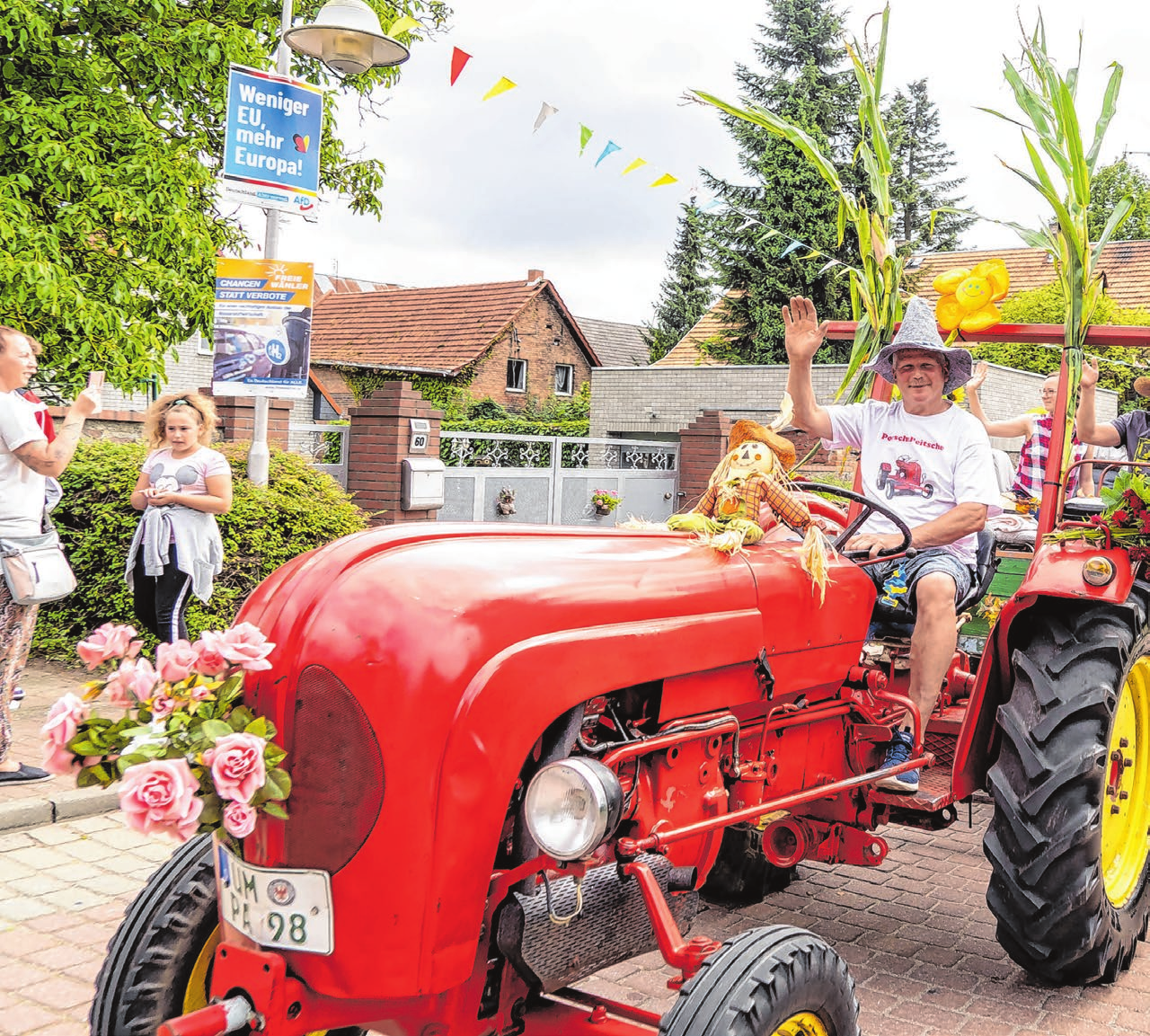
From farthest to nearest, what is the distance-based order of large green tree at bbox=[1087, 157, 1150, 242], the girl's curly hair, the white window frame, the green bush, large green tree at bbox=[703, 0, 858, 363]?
1. the white window frame
2. large green tree at bbox=[1087, 157, 1150, 242]
3. large green tree at bbox=[703, 0, 858, 363]
4. the green bush
5. the girl's curly hair

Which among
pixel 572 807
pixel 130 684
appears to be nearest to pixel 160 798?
pixel 130 684

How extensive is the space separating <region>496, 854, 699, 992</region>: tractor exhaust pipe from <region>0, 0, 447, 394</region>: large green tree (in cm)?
756

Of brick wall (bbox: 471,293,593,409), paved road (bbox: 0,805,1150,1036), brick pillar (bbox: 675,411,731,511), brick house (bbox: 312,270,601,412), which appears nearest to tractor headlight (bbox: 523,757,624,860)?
paved road (bbox: 0,805,1150,1036)

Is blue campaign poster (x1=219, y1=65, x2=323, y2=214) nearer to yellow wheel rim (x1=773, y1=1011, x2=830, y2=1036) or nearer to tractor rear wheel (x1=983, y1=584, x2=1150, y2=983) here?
tractor rear wheel (x1=983, y1=584, x2=1150, y2=983)

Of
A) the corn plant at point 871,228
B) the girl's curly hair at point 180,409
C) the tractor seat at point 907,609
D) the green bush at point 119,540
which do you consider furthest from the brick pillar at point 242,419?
the tractor seat at point 907,609

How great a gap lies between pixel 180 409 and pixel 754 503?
379cm

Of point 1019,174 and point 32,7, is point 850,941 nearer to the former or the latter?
point 1019,174

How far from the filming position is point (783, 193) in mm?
22625

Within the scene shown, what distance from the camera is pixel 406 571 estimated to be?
91.0 inches

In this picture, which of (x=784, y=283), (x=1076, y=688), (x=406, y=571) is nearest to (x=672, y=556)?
(x=406, y=571)

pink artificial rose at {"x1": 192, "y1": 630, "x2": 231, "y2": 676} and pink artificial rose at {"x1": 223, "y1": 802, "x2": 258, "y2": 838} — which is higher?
pink artificial rose at {"x1": 192, "y1": 630, "x2": 231, "y2": 676}

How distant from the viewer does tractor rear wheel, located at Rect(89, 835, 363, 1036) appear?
249cm

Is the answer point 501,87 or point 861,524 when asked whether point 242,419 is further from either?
point 861,524

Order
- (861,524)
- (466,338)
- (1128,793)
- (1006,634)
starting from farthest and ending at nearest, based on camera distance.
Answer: (466,338), (1128,793), (1006,634), (861,524)
